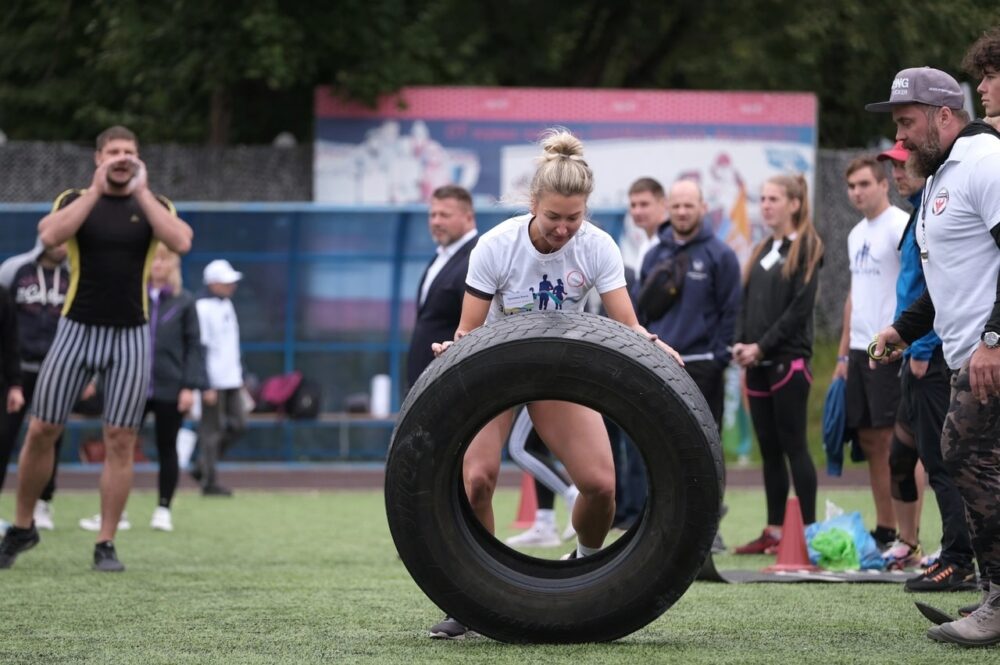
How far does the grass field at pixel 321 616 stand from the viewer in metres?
5.16

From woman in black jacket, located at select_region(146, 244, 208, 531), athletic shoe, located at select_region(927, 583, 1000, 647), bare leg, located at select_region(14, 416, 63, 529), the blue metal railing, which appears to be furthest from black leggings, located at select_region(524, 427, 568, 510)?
the blue metal railing

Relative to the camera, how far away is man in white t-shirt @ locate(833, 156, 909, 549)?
8.38 m

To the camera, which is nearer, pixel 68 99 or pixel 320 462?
pixel 320 462

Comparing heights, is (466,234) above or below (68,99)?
below

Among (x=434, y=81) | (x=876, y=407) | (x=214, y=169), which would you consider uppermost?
(x=434, y=81)

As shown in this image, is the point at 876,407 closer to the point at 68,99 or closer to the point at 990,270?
the point at 990,270

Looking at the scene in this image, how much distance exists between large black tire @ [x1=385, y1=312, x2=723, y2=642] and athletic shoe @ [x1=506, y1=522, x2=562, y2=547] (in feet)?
13.7

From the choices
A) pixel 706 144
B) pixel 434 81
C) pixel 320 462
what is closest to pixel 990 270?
pixel 320 462

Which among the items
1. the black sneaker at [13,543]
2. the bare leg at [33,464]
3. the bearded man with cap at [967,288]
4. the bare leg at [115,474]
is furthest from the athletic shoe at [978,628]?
the black sneaker at [13,543]

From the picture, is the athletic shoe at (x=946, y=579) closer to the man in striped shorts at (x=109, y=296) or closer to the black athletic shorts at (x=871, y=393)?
the black athletic shorts at (x=871, y=393)

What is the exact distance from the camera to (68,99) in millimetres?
22172

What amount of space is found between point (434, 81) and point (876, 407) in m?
14.8

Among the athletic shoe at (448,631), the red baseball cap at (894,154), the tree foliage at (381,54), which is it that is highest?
the tree foliage at (381,54)

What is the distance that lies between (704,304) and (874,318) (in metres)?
1.20
